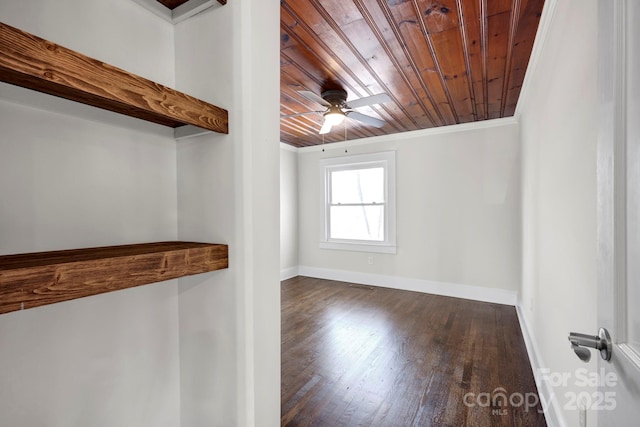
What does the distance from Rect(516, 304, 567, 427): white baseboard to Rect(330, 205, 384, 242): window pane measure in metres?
2.43

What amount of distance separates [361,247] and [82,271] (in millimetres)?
4336

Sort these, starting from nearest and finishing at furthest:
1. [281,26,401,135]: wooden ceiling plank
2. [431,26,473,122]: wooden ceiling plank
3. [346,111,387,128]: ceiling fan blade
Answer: [431,26,473,122]: wooden ceiling plank, [281,26,401,135]: wooden ceiling plank, [346,111,387,128]: ceiling fan blade

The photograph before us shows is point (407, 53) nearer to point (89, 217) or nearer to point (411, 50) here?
point (411, 50)

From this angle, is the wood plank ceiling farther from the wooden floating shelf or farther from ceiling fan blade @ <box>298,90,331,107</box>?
the wooden floating shelf

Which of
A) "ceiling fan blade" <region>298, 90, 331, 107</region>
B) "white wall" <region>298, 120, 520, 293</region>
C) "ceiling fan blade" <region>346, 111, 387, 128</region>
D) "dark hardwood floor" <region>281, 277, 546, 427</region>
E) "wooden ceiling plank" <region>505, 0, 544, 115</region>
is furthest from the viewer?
"white wall" <region>298, 120, 520, 293</region>

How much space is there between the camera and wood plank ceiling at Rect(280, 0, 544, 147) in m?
1.69

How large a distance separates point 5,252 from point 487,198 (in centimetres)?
441

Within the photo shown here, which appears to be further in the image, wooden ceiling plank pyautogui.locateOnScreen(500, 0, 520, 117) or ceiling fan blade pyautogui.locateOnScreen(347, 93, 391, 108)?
ceiling fan blade pyautogui.locateOnScreen(347, 93, 391, 108)

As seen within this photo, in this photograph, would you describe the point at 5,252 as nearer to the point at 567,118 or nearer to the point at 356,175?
the point at 567,118

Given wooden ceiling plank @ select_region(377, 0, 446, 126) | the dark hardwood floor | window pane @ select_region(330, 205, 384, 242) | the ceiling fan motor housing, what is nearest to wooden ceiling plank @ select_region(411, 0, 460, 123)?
wooden ceiling plank @ select_region(377, 0, 446, 126)

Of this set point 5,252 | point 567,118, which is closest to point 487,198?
point 567,118

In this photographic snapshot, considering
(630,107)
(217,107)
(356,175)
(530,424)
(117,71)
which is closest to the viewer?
(630,107)

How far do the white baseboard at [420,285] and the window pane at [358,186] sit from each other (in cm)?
130

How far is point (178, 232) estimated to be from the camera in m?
1.20
